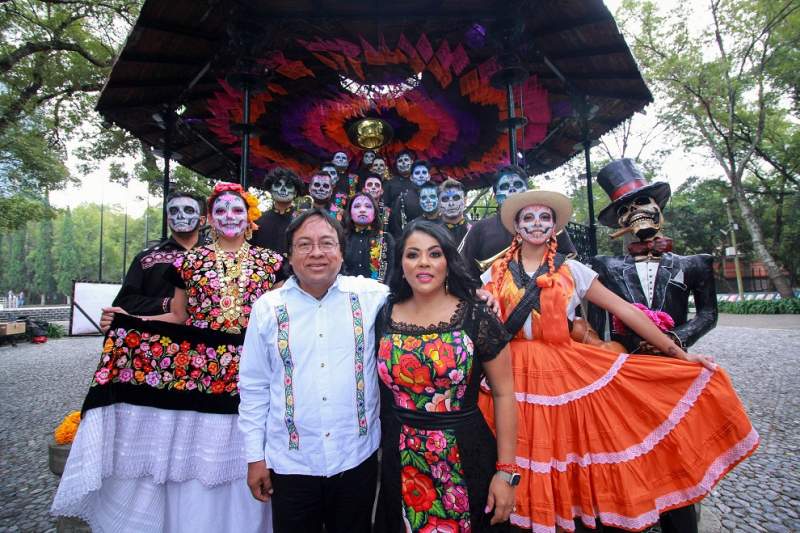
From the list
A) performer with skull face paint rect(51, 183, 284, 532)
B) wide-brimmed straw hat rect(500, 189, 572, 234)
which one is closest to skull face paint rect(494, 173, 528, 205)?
wide-brimmed straw hat rect(500, 189, 572, 234)

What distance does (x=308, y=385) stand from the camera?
6.93 ft

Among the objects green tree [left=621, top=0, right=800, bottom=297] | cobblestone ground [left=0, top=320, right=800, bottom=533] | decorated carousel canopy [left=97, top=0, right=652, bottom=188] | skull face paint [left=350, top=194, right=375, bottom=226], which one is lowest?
cobblestone ground [left=0, top=320, right=800, bottom=533]

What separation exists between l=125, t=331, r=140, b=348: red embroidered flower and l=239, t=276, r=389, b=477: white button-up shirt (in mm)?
1344

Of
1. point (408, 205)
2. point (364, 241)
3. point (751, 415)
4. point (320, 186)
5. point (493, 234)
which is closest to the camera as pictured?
point (493, 234)

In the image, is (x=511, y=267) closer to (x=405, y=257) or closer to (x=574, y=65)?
(x=405, y=257)

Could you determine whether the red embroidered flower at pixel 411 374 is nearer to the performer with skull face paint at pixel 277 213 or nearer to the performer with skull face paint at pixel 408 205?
the performer with skull face paint at pixel 277 213

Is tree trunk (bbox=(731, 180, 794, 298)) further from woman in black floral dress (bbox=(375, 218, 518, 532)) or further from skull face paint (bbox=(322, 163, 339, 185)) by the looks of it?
woman in black floral dress (bbox=(375, 218, 518, 532))

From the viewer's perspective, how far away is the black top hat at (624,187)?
3422mm

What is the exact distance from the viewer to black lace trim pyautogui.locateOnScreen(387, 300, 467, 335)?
2.06m

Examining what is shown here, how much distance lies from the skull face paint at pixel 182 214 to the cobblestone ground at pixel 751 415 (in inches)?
119

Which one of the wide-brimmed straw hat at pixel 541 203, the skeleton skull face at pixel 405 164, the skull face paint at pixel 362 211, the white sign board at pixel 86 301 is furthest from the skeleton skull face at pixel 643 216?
the white sign board at pixel 86 301

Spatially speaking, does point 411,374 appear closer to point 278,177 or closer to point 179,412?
point 179,412

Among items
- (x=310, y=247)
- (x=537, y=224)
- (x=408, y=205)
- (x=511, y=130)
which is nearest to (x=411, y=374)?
(x=310, y=247)

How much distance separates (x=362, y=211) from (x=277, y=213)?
1.40 m
